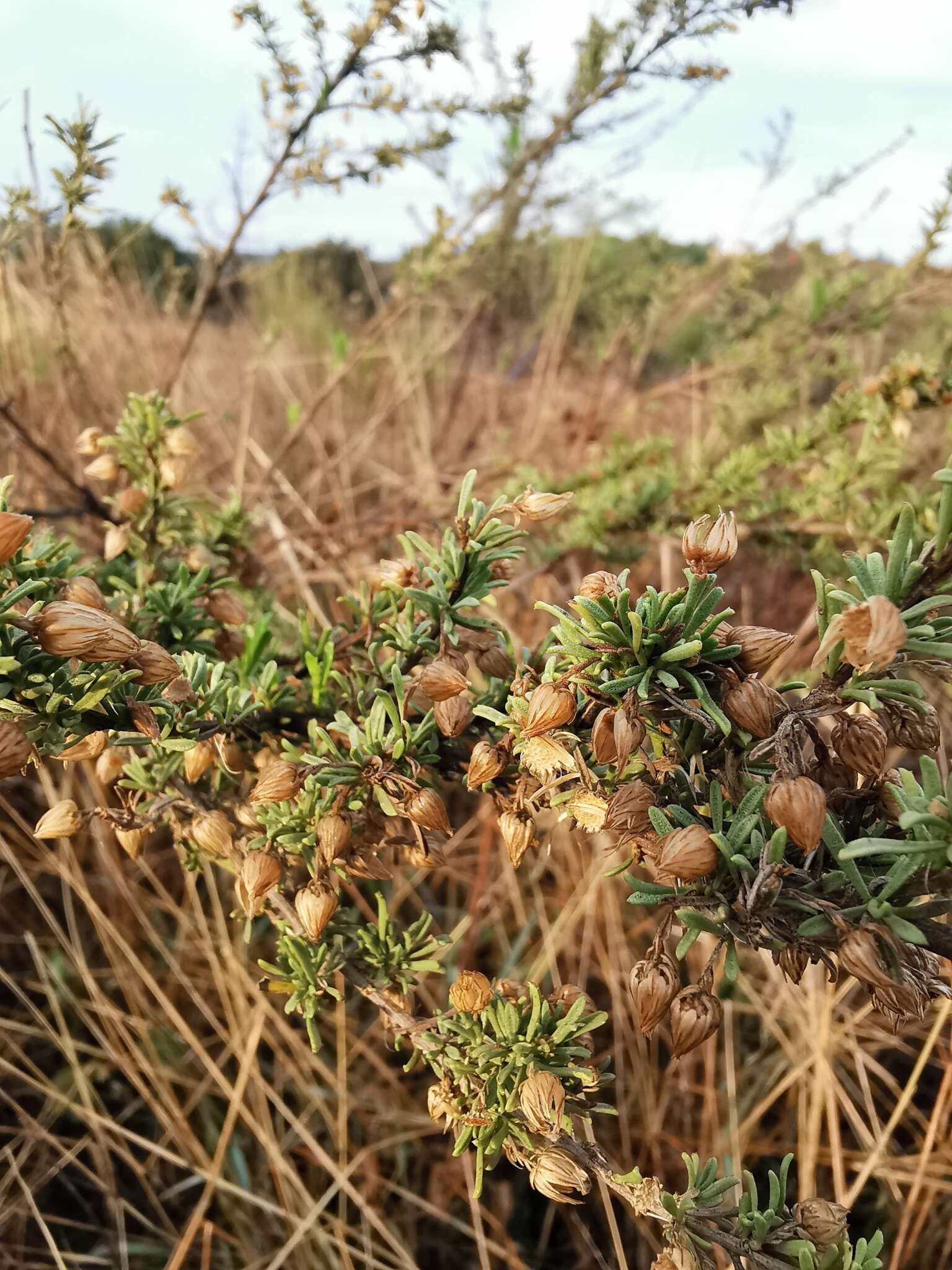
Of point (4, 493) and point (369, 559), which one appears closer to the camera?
point (4, 493)

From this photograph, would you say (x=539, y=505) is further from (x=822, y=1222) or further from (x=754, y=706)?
(x=822, y=1222)

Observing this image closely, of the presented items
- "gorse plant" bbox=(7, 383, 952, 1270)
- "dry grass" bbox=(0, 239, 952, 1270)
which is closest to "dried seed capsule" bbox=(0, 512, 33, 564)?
"gorse plant" bbox=(7, 383, 952, 1270)

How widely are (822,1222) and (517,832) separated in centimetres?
22

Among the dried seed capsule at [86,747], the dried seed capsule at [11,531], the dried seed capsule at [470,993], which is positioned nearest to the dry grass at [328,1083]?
the dried seed capsule at [470,993]

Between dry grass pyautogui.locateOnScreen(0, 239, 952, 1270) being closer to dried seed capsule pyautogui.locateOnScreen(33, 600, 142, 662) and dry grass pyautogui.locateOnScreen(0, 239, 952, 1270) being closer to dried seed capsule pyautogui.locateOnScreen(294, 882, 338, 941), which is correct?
dried seed capsule pyautogui.locateOnScreen(294, 882, 338, 941)

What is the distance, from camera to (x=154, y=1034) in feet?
3.51

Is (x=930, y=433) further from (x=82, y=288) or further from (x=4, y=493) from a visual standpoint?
(x=82, y=288)

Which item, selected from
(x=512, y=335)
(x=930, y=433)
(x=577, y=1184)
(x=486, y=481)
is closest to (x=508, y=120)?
(x=486, y=481)

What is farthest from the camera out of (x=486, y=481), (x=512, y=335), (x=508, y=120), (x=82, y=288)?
(x=512, y=335)

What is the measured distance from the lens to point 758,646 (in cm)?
33

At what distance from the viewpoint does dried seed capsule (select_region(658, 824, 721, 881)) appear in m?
0.31

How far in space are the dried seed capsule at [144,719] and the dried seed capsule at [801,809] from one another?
28 cm

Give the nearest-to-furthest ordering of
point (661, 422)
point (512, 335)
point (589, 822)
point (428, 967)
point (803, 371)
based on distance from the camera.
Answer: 1. point (589, 822)
2. point (428, 967)
3. point (803, 371)
4. point (661, 422)
5. point (512, 335)

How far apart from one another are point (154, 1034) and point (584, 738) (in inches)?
38.7
